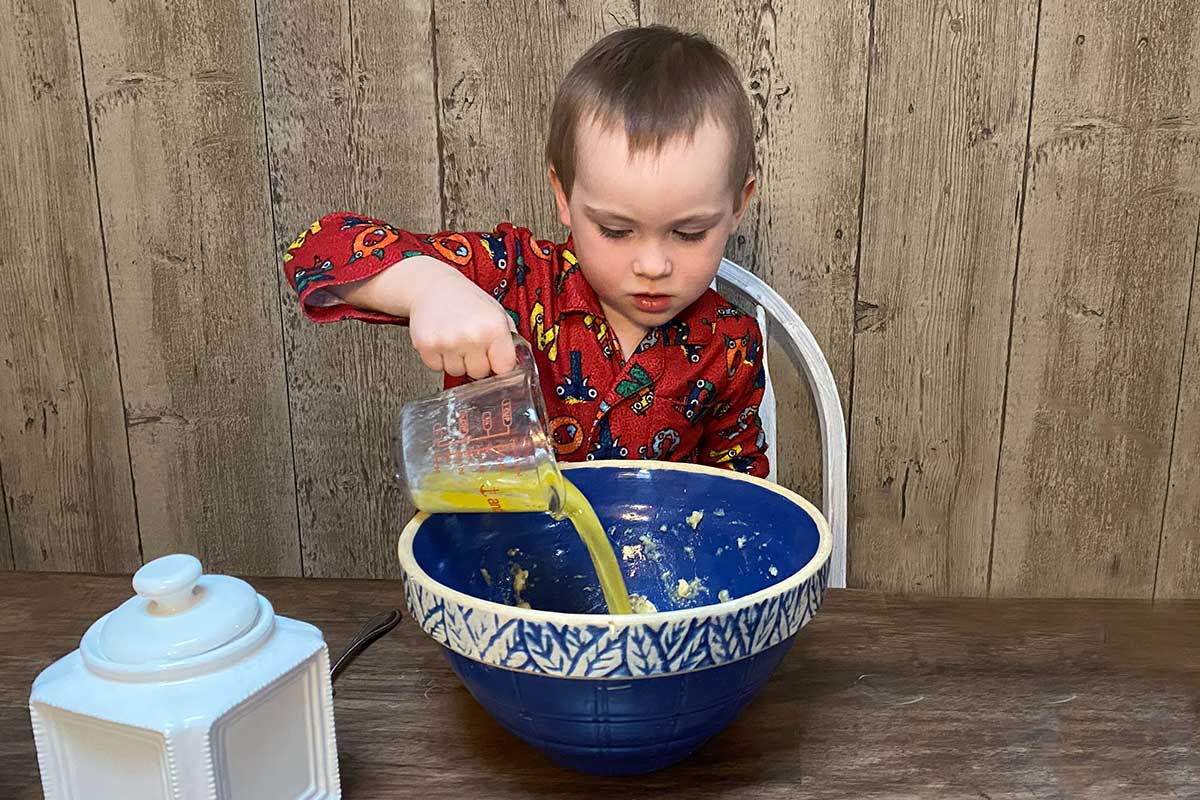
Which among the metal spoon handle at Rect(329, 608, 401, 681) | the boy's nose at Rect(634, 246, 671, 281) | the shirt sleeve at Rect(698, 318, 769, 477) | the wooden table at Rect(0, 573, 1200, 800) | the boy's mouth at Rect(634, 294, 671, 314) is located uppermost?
the boy's nose at Rect(634, 246, 671, 281)

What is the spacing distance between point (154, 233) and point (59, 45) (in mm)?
264

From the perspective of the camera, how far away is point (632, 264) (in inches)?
37.9

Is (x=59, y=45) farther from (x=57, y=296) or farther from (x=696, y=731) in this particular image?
(x=696, y=731)

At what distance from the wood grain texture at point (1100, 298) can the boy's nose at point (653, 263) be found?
0.73 meters

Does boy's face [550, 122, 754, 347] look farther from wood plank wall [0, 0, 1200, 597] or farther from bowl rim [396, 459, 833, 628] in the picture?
wood plank wall [0, 0, 1200, 597]

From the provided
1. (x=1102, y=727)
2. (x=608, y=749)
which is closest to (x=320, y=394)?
(x=608, y=749)

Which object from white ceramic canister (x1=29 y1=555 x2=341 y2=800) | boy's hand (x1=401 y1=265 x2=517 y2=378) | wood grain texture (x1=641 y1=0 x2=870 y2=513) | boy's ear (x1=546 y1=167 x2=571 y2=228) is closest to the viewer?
white ceramic canister (x1=29 y1=555 x2=341 y2=800)

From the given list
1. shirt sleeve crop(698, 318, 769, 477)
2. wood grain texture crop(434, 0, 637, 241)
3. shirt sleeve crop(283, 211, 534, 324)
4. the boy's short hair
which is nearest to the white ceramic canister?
shirt sleeve crop(283, 211, 534, 324)

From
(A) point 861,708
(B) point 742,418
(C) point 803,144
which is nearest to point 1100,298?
(C) point 803,144

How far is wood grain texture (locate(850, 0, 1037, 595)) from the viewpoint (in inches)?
55.1

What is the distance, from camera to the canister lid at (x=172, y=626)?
1.85 ft

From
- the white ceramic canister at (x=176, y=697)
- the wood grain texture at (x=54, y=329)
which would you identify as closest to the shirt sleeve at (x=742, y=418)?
the white ceramic canister at (x=176, y=697)

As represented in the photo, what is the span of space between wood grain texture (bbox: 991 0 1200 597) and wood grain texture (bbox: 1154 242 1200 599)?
14mm

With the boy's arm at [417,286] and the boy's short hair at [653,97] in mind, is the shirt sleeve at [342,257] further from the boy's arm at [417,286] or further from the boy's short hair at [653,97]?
the boy's short hair at [653,97]
